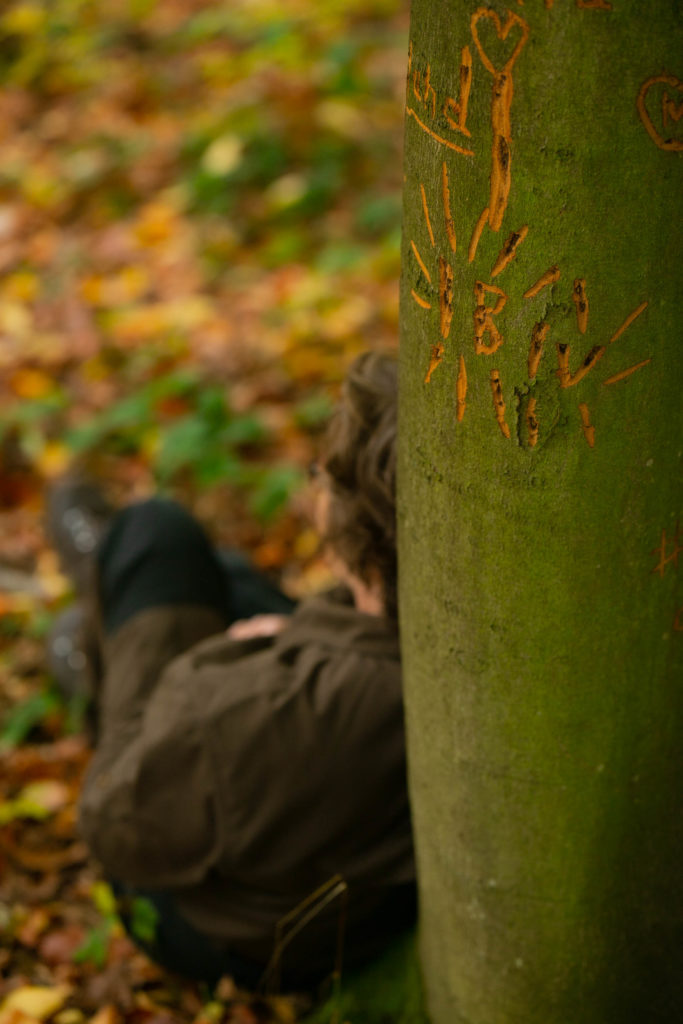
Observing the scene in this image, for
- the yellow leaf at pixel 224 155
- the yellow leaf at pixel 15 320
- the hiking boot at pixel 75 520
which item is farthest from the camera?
the yellow leaf at pixel 224 155

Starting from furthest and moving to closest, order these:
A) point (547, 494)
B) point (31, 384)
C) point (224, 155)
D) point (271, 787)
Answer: point (224, 155), point (31, 384), point (271, 787), point (547, 494)

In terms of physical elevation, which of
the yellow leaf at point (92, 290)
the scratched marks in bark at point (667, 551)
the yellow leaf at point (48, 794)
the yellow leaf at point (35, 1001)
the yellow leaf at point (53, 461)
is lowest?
the yellow leaf at point (35, 1001)

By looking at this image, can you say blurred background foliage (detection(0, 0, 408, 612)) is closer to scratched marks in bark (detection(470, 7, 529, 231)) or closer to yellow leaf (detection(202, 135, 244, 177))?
yellow leaf (detection(202, 135, 244, 177))

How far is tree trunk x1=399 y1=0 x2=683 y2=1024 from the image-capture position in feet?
2.75

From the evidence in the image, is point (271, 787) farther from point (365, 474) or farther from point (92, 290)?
point (92, 290)

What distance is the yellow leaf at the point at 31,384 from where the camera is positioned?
4262mm

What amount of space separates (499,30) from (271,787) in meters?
1.23

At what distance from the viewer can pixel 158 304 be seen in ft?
15.4

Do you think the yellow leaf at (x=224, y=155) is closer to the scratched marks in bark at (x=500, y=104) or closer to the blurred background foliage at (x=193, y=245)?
the blurred background foliage at (x=193, y=245)

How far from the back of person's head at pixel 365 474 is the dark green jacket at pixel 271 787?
10cm

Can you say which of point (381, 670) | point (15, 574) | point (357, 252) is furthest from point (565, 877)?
point (357, 252)

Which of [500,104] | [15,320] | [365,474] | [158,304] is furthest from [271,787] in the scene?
[15,320]

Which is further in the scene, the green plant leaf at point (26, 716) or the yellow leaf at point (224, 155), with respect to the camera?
the yellow leaf at point (224, 155)

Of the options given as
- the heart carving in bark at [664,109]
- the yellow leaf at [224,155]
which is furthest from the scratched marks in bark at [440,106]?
the yellow leaf at [224,155]
